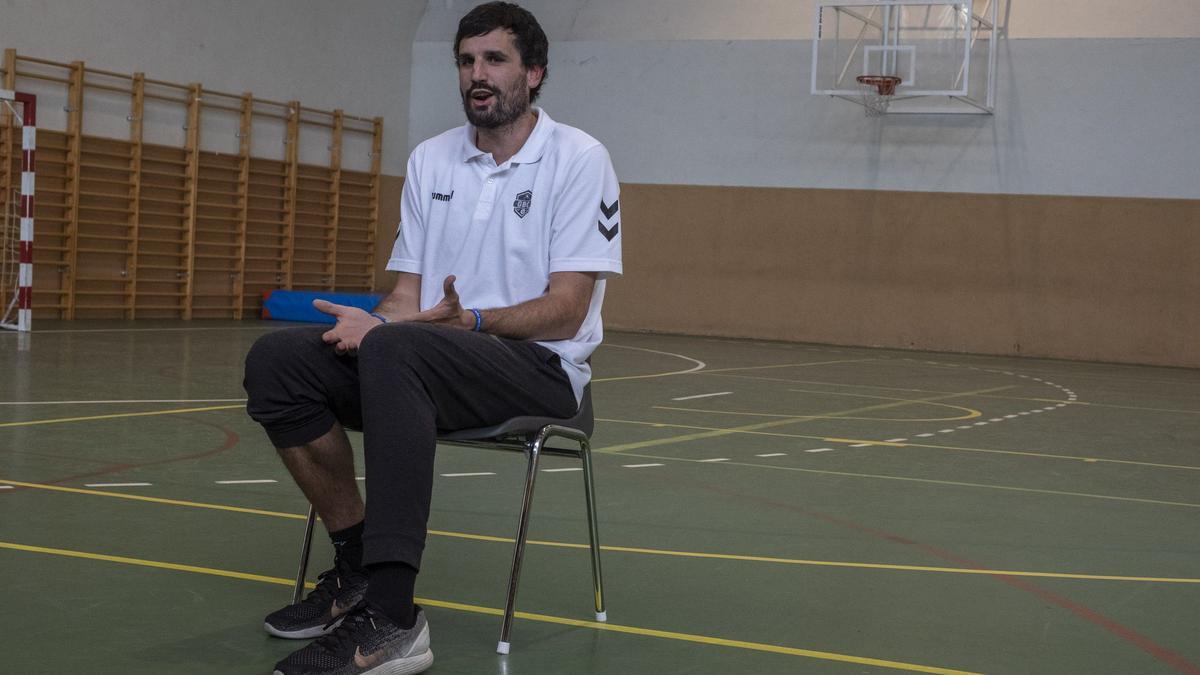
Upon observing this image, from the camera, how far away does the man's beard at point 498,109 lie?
8.98ft

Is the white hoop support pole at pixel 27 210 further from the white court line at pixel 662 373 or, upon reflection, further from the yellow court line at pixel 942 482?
the yellow court line at pixel 942 482

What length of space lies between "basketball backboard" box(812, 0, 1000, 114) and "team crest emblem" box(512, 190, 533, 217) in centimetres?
1128

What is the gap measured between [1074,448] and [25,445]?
4.67 meters

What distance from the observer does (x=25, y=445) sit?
4.98m

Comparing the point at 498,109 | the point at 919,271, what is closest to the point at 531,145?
the point at 498,109

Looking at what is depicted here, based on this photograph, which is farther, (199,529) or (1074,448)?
(1074,448)

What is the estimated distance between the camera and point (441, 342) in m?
2.37

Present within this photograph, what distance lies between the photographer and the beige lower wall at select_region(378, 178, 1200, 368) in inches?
543

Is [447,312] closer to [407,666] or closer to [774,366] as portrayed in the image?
[407,666]

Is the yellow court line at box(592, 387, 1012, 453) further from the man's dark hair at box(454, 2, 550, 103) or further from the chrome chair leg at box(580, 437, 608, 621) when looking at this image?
the man's dark hair at box(454, 2, 550, 103)

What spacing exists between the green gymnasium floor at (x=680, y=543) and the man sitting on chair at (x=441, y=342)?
0.22 m

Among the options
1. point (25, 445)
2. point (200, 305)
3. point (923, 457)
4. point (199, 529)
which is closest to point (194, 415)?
point (25, 445)

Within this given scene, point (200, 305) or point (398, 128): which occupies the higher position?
point (398, 128)

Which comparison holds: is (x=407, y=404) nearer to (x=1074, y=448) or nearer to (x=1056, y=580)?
(x=1056, y=580)
